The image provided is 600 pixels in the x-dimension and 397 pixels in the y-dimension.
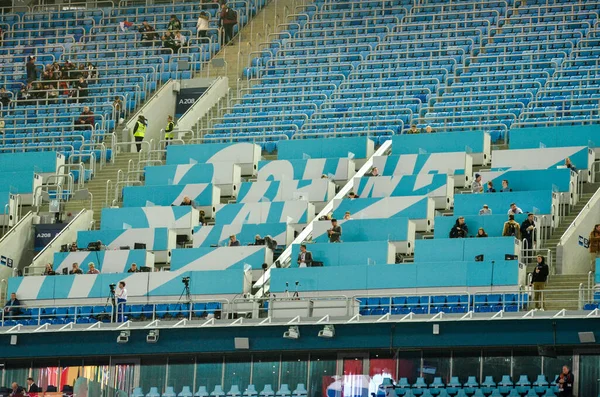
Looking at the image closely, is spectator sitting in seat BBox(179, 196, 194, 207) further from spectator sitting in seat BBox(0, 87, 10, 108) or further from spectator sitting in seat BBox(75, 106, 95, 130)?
spectator sitting in seat BBox(0, 87, 10, 108)

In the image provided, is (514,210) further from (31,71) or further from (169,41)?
(31,71)

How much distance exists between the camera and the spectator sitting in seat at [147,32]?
4394cm

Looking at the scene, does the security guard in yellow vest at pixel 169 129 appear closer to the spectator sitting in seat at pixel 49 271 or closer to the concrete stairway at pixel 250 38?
the concrete stairway at pixel 250 38

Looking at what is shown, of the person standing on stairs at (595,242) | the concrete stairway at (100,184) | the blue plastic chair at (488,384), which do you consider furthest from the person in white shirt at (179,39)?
the blue plastic chair at (488,384)

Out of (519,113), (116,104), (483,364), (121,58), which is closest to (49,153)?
(116,104)

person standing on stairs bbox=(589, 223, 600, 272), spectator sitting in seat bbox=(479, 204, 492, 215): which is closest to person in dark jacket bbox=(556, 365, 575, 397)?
person standing on stairs bbox=(589, 223, 600, 272)

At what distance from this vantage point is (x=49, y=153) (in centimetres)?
3778

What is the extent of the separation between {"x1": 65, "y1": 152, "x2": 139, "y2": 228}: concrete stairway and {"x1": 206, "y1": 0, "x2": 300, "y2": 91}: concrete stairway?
14.7ft

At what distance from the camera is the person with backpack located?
144 ft

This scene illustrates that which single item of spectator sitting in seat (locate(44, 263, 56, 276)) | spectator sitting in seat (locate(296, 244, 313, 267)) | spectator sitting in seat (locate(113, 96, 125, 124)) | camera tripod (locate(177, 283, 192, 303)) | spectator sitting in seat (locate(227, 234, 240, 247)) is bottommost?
camera tripod (locate(177, 283, 192, 303))

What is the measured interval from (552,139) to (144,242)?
8.84 m

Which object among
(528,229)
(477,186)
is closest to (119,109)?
(477,186)

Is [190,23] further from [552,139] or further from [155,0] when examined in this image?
[552,139]

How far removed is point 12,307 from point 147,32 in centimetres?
1377
